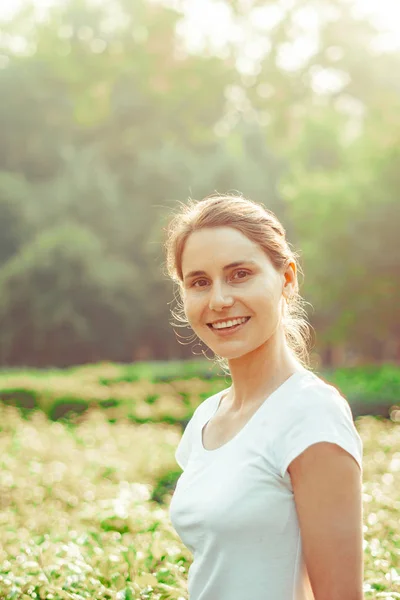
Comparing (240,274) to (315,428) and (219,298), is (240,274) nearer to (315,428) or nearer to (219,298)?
(219,298)

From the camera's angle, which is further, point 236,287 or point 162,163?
point 162,163

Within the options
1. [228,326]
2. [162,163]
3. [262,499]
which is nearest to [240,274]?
[228,326]

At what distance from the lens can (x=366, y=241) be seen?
17.5m

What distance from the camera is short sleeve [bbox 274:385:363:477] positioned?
1.69 m

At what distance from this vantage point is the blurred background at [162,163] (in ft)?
A: 60.3

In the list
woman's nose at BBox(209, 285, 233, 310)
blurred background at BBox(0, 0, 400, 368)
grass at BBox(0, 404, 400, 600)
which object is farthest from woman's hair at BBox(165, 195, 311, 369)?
blurred background at BBox(0, 0, 400, 368)

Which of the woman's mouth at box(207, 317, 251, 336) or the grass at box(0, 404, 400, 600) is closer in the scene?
the woman's mouth at box(207, 317, 251, 336)

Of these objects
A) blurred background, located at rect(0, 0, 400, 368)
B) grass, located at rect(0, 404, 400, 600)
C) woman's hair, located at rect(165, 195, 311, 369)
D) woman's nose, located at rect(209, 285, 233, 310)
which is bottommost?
grass, located at rect(0, 404, 400, 600)

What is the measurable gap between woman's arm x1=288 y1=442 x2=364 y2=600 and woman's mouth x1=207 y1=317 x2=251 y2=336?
0.46m

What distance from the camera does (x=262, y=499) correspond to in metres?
1.78

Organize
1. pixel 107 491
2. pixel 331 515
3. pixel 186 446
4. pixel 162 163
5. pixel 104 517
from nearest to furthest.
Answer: pixel 331 515 < pixel 186 446 < pixel 104 517 < pixel 107 491 < pixel 162 163

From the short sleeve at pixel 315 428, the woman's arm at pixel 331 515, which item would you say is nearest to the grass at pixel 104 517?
the woman's arm at pixel 331 515

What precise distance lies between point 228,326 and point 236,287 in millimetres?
107

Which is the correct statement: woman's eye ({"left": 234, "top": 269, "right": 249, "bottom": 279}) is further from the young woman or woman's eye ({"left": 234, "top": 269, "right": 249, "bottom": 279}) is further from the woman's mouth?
the woman's mouth
